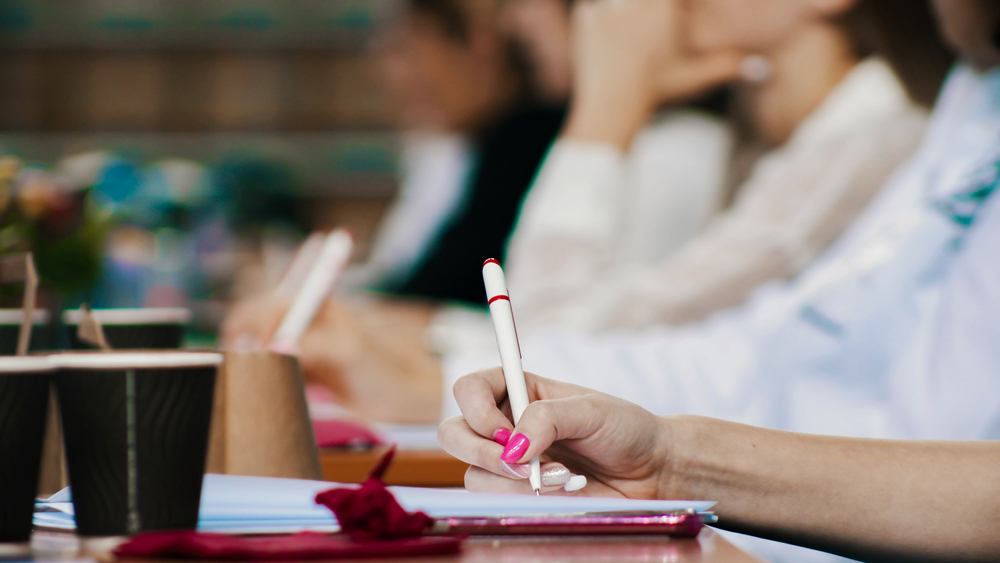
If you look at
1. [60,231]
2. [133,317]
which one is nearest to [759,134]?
[60,231]

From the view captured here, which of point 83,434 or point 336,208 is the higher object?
point 336,208

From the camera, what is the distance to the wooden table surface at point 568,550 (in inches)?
12.9

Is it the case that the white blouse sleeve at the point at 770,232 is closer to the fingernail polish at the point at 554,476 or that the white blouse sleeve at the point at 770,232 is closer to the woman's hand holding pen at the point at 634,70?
the woman's hand holding pen at the point at 634,70

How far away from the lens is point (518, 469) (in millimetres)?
433

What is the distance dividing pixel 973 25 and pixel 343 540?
77 centimetres

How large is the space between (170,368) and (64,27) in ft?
13.8

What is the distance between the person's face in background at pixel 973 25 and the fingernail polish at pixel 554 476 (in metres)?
0.64

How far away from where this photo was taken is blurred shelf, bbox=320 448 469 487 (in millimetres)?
688

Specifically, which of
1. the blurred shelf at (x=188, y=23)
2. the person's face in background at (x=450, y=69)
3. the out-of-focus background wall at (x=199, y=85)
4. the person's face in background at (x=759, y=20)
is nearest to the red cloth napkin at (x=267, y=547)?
the person's face in background at (x=759, y=20)

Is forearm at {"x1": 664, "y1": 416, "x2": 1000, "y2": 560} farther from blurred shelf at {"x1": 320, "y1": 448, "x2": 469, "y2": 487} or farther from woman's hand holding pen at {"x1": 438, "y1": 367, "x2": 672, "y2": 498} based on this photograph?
blurred shelf at {"x1": 320, "y1": 448, "x2": 469, "y2": 487}

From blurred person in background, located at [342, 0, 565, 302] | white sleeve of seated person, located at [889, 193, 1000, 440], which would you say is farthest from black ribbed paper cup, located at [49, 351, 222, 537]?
blurred person in background, located at [342, 0, 565, 302]

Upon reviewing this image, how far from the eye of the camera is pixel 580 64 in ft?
5.55

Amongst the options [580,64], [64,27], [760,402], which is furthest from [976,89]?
[64,27]

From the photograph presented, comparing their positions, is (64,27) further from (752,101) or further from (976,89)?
(976,89)
